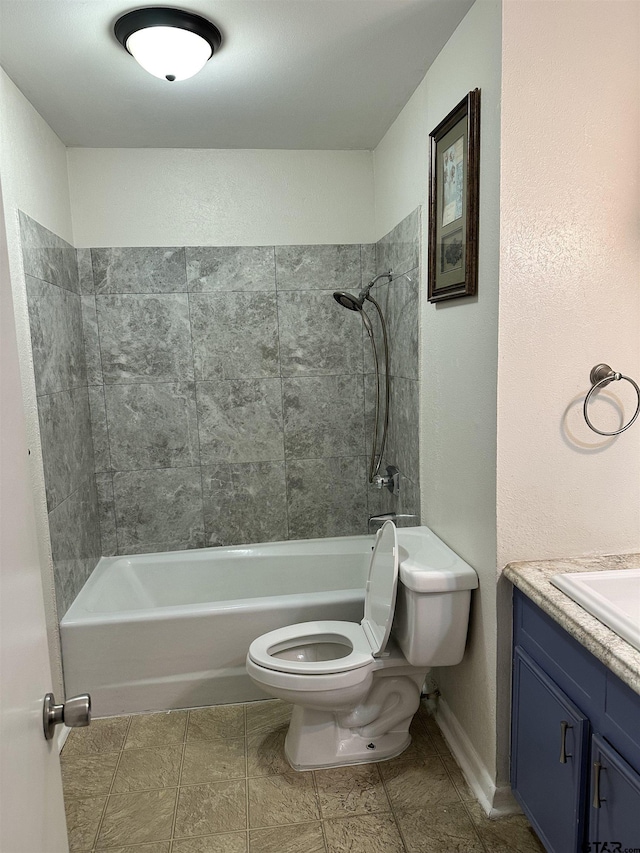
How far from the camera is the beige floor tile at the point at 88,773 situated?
2.10 m

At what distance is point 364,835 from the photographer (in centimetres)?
187

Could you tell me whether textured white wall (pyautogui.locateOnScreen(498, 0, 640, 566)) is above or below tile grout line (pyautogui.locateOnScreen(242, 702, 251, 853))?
above

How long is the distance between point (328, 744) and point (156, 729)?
73 cm

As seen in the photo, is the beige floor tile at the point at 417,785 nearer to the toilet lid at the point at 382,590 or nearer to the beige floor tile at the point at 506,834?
the beige floor tile at the point at 506,834

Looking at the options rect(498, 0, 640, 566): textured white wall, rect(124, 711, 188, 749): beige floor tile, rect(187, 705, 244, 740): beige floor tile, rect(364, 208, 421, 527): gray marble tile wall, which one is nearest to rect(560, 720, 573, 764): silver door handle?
rect(498, 0, 640, 566): textured white wall

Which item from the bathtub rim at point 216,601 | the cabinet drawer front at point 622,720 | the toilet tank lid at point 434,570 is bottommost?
the bathtub rim at point 216,601

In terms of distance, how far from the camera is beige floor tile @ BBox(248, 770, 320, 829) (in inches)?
76.7

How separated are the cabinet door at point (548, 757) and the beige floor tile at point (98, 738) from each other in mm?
1481

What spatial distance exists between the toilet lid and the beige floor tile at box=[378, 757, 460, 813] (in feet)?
1.41

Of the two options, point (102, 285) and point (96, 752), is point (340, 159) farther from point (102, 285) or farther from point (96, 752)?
point (96, 752)

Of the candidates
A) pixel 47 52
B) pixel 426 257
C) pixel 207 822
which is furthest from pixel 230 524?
pixel 47 52

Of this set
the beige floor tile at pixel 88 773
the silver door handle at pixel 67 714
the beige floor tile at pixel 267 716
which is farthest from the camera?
the beige floor tile at pixel 267 716

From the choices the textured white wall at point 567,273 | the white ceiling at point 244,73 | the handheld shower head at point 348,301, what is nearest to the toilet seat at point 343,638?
the textured white wall at point 567,273

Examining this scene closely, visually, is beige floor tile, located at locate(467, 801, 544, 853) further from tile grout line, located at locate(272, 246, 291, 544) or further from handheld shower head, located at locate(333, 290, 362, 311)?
handheld shower head, located at locate(333, 290, 362, 311)
